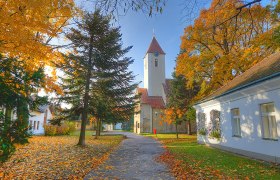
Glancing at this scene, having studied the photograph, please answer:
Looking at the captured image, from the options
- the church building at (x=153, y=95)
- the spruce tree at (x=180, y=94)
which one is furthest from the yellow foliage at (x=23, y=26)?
the church building at (x=153, y=95)

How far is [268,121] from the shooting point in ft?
31.4

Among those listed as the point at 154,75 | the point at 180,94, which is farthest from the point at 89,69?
the point at 154,75

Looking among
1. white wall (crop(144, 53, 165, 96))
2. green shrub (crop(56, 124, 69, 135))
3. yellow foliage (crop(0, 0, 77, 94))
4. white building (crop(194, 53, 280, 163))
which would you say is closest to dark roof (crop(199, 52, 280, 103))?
white building (crop(194, 53, 280, 163))

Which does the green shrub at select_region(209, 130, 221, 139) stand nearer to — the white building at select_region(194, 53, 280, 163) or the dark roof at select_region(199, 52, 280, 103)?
the white building at select_region(194, 53, 280, 163)

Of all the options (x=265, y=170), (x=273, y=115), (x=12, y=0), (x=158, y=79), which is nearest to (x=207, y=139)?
(x=273, y=115)

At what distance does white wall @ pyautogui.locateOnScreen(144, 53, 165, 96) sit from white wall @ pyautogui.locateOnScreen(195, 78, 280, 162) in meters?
29.8

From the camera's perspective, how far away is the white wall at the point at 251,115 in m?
8.75

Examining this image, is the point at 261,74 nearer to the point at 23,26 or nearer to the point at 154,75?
the point at 23,26

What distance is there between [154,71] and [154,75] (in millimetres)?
854

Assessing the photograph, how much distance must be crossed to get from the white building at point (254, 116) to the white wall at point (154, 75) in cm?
2903

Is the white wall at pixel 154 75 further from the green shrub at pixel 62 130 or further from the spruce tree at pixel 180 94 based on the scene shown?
the green shrub at pixel 62 130

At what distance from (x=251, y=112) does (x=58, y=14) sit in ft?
34.8

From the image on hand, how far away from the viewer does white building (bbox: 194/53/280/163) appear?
346 inches

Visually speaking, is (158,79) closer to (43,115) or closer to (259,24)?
(43,115)
